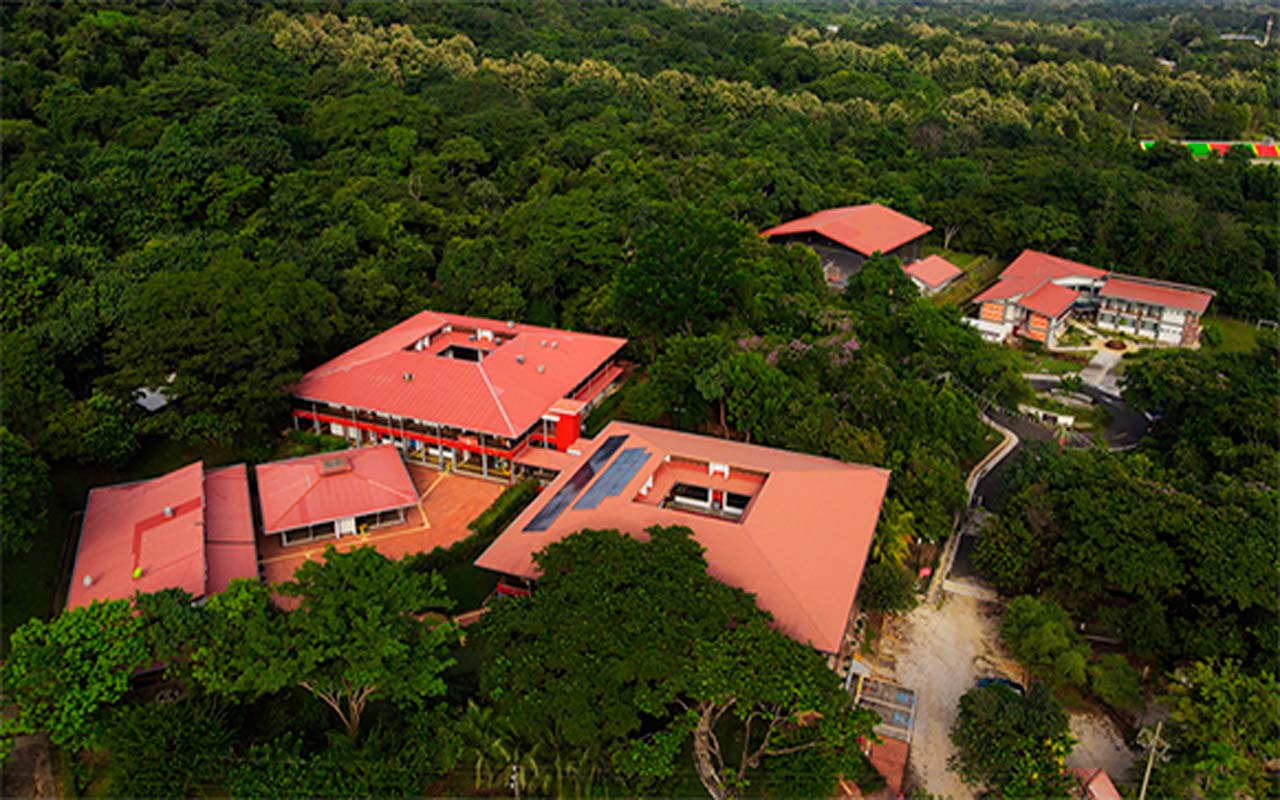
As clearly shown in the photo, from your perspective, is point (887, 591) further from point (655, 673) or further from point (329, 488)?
point (329, 488)

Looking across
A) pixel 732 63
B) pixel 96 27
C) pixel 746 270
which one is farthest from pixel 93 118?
pixel 732 63

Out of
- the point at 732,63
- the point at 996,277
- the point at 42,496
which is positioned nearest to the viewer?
the point at 42,496

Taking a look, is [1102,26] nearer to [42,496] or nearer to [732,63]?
[732,63]

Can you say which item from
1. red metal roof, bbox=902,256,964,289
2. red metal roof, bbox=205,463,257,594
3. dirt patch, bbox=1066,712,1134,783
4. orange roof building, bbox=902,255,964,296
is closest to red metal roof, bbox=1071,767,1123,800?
dirt patch, bbox=1066,712,1134,783

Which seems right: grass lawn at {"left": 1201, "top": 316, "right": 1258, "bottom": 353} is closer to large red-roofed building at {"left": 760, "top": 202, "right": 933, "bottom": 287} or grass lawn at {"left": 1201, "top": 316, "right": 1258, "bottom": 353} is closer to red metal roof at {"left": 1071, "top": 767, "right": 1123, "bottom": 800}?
large red-roofed building at {"left": 760, "top": 202, "right": 933, "bottom": 287}

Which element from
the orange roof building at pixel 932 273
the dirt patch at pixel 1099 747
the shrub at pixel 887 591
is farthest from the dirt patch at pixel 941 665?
the orange roof building at pixel 932 273

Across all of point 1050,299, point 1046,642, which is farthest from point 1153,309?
point 1046,642
